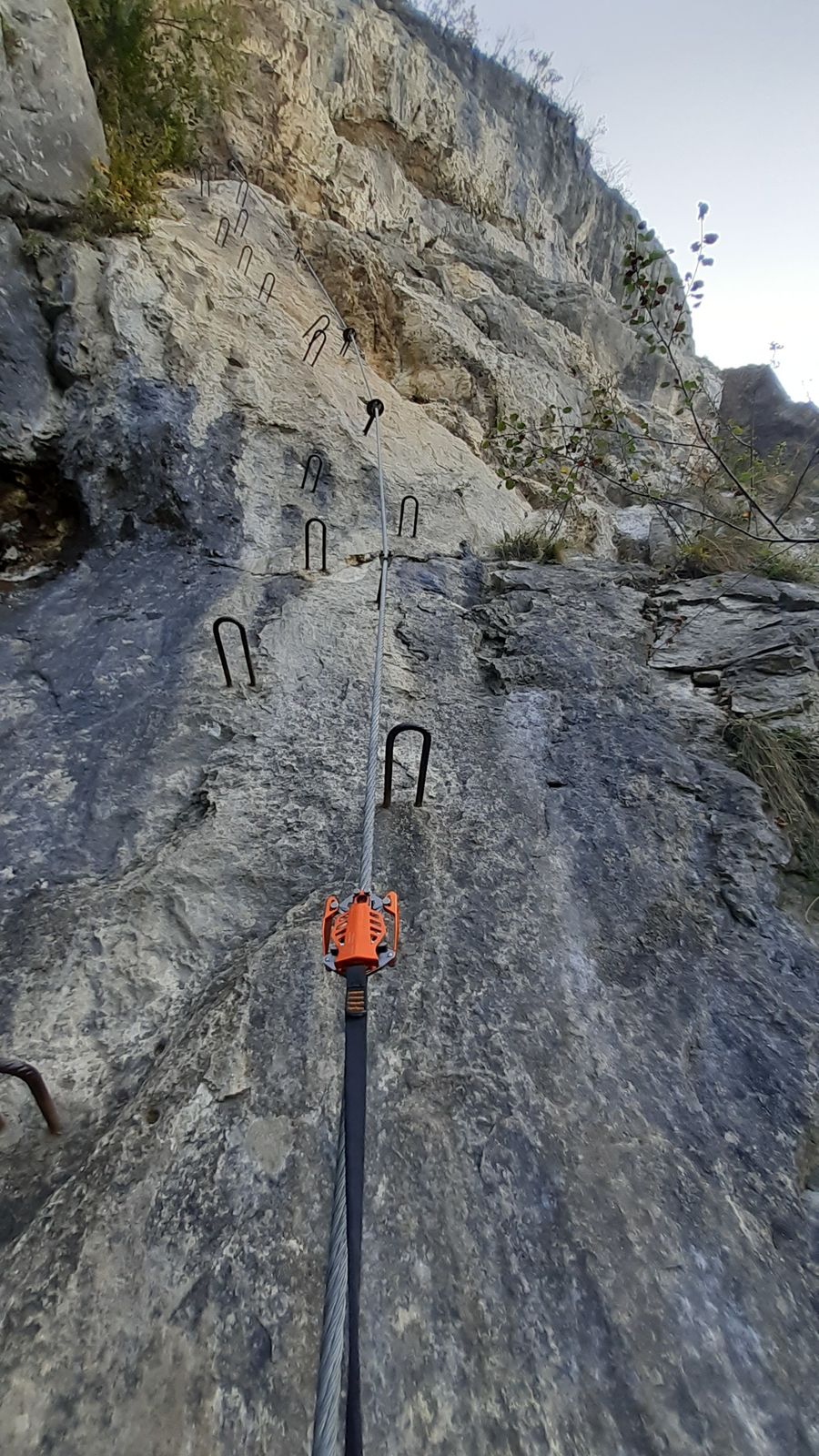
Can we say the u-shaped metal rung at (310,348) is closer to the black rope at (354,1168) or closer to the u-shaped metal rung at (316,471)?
the u-shaped metal rung at (316,471)

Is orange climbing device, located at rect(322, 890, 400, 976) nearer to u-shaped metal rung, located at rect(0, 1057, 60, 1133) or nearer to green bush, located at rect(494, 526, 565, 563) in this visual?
u-shaped metal rung, located at rect(0, 1057, 60, 1133)

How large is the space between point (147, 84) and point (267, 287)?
177 centimetres

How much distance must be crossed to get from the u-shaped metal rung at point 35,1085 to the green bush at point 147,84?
201 inches

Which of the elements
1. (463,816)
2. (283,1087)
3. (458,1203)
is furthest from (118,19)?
(458,1203)

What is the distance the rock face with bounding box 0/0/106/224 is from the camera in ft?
13.1

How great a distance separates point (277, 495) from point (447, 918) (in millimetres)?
3082

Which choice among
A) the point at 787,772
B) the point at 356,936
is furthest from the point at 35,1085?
the point at 787,772

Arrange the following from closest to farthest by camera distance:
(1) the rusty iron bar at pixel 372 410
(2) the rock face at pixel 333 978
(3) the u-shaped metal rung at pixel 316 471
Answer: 1. (2) the rock face at pixel 333 978
2. (3) the u-shaped metal rung at pixel 316 471
3. (1) the rusty iron bar at pixel 372 410

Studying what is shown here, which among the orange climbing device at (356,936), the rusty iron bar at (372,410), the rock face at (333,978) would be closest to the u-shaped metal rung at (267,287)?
the rock face at (333,978)

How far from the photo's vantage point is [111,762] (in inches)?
101

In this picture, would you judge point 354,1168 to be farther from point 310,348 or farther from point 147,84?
point 147,84

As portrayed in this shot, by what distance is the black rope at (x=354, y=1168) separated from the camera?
2.98 ft

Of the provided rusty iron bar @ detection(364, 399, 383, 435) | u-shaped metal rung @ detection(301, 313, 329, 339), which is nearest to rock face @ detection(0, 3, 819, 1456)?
rusty iron bar @ detection(364, 399, 383, 435)

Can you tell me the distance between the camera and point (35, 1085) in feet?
5.08
